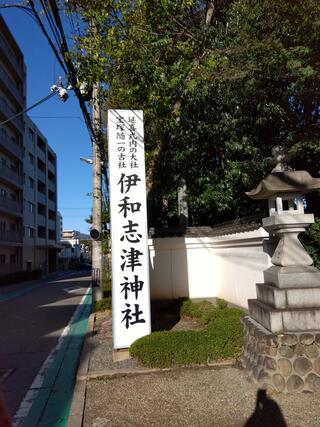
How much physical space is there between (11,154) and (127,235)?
3757 centimetres

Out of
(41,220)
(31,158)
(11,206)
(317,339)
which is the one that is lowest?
(317,339)

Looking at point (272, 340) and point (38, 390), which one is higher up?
point (272, 340)

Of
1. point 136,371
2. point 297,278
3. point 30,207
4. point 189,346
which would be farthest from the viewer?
point 30,207

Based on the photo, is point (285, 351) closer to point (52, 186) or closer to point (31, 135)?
point (31, 135)

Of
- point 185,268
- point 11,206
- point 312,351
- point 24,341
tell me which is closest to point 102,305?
point 185,268

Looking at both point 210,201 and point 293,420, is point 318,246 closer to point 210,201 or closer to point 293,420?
point 210,201

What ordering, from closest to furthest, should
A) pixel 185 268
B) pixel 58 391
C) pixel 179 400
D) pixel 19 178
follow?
pixel 179 400, pixel 58 391, pixel 185 268, pixel 19 178

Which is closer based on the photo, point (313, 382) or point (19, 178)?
point (313, 382)

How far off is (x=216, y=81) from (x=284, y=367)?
6.18 m

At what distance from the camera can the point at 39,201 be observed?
54.2 metres

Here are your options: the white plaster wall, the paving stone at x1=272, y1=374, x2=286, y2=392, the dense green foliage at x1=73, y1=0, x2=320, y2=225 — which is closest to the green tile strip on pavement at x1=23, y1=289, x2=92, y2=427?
the paving stone at x1=272, y1=374, x2=286, y2=392

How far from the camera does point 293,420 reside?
4.57 metres

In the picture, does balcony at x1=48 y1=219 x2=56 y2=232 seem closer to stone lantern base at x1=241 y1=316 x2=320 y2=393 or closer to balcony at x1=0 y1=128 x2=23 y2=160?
balcony at x1=0 y1=128 x2=23 y2=160

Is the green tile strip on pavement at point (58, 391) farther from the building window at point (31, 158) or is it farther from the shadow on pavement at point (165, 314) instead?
the building window at point (31, 158)
